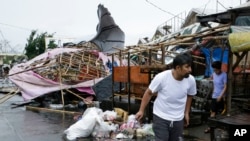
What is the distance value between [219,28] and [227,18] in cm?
71

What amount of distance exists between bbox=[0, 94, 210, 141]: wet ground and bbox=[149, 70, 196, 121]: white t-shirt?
3631 mm

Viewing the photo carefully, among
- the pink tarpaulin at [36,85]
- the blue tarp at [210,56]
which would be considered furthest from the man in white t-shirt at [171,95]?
the pink tarpaulin at [36,85]

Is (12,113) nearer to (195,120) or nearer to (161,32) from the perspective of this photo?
(195,120)

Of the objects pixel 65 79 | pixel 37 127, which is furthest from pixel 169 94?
pixel 65 79

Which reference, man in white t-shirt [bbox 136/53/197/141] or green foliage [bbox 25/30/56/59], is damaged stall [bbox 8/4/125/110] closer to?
man in white t-shirt [bbox 136/53/197/141]

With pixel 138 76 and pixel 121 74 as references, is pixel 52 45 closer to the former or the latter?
pixel 121 74

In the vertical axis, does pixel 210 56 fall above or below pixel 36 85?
above

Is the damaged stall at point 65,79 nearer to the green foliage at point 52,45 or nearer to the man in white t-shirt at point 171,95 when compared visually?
the man in white t-shirt at point 171,95

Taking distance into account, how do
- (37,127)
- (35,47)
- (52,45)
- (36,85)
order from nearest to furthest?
(37,127) → (36,85) → (52,45) → (35,47)

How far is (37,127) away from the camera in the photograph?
35.8 feet

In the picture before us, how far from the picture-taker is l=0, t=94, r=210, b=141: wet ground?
30.1ft

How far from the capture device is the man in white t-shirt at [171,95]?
197 inches

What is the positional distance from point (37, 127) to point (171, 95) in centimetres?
687

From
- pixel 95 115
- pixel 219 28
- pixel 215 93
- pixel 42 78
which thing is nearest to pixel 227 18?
pixel 219 28
